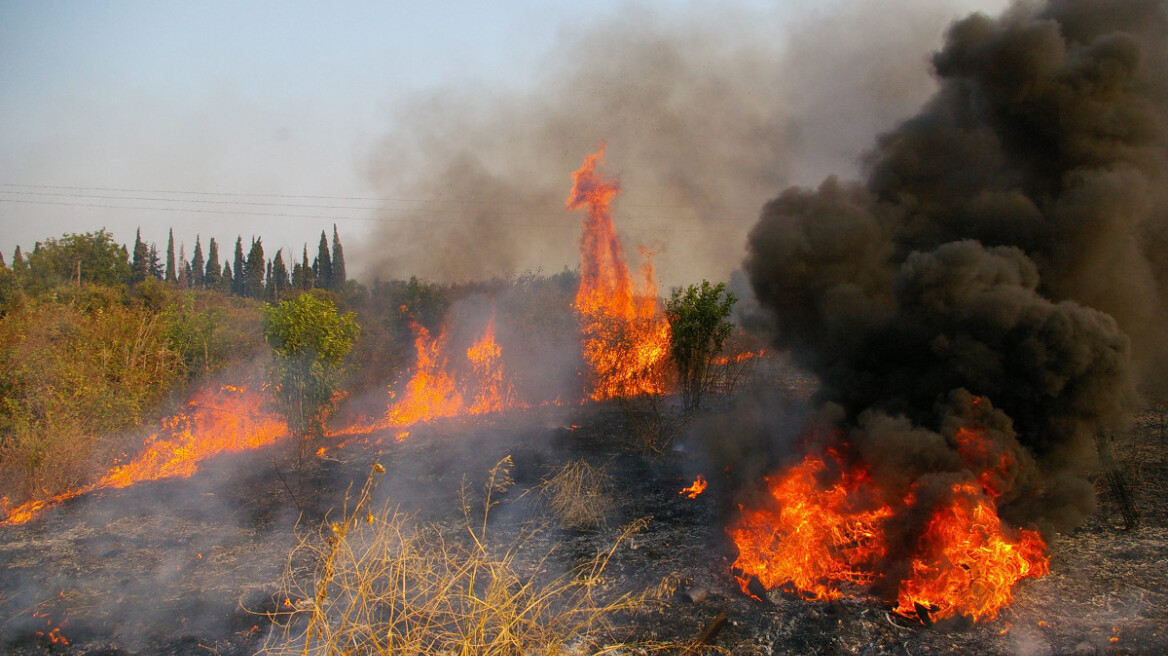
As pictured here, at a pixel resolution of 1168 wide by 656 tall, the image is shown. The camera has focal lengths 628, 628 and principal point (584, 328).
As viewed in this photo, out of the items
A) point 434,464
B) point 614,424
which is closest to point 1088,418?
point 614,424

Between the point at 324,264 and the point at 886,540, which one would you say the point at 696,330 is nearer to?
the point at 886,540

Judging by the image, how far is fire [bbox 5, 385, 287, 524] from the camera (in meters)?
13.5

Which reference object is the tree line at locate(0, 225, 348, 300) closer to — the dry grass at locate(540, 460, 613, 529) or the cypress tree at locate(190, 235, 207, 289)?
the cypress tree at locate(190, 235, 207, 289)

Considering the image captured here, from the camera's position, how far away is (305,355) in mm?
14211

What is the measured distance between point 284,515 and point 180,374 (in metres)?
7.82

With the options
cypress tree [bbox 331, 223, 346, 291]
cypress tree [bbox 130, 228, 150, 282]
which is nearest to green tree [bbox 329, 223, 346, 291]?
cypress tree [bbox 331, 223, 346, 291]

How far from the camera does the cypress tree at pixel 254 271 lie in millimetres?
60781

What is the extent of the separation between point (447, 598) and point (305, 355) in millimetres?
10873

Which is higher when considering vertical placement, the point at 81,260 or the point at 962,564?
the point at 81,260

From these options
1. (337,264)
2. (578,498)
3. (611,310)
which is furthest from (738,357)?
(337,264)

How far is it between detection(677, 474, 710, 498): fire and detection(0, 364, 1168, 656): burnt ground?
170 mm

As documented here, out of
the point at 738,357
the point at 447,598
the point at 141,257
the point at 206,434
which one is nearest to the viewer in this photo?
the point at 447,598

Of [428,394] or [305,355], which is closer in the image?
[305,355]

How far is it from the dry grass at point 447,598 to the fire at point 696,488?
3.17 m
